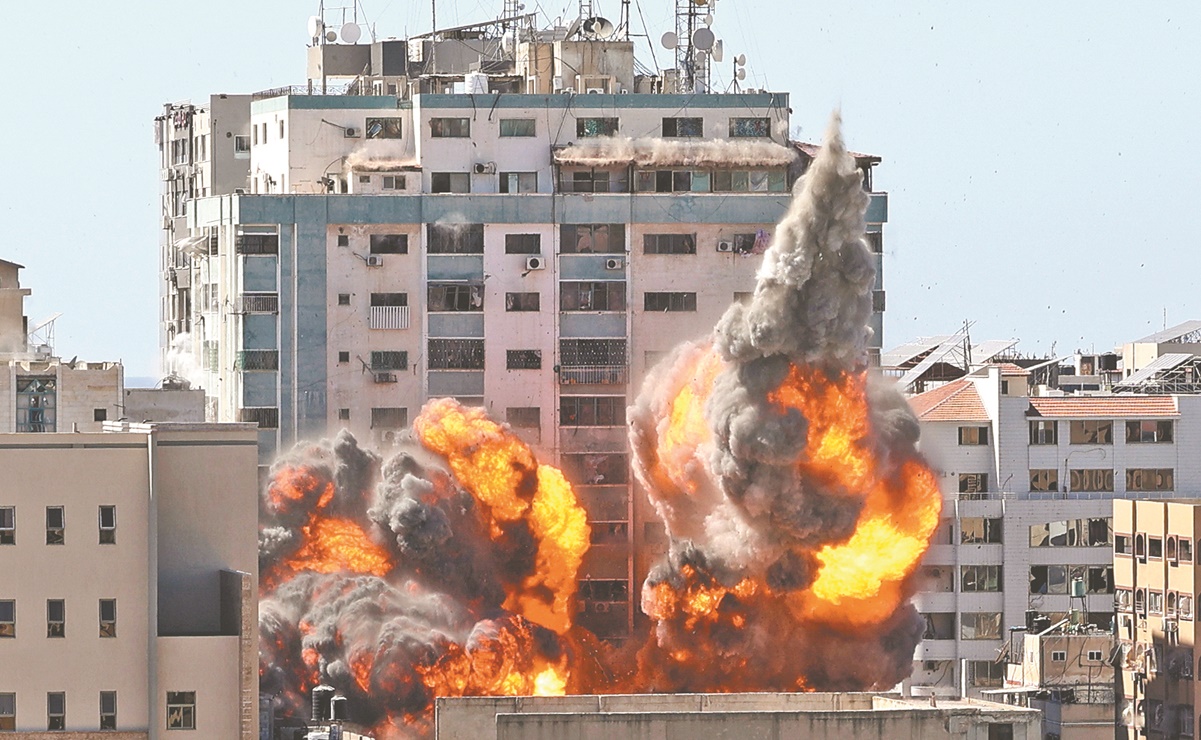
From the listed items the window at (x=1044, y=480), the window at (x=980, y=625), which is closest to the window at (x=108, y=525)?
the window at (x=980, y=625)

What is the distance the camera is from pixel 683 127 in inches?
5177

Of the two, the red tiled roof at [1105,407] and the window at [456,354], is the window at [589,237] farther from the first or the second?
the red tiled roof at [1105,407]

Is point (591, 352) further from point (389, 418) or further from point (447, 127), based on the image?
point (447, 127)

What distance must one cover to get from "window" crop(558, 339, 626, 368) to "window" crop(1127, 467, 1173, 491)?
20200 mm

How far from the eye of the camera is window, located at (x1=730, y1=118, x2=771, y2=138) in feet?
433

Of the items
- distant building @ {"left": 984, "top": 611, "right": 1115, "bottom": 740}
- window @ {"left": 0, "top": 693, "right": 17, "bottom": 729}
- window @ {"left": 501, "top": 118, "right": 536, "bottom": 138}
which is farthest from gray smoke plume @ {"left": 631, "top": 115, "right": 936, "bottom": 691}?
window @ {"left": 0, "top": 693, "right": 17, "bottom": 729}

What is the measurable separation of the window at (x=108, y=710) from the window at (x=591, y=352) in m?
51.7

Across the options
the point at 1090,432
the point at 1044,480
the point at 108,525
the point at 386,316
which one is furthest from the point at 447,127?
the point at 108,525

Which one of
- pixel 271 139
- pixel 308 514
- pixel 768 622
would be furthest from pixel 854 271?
pixel 271 139

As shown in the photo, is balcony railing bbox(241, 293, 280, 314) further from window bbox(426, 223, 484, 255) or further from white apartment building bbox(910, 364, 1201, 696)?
white apartment building bbox(910, 364, 1201, 696)

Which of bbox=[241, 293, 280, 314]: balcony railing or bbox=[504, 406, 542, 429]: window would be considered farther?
bbox=[241, 293, 280, 314]: balcony railing

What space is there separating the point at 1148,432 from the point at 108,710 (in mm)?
59096

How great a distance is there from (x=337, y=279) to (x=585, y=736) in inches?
1707

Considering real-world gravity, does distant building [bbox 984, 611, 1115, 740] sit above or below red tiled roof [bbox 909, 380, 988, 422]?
below
